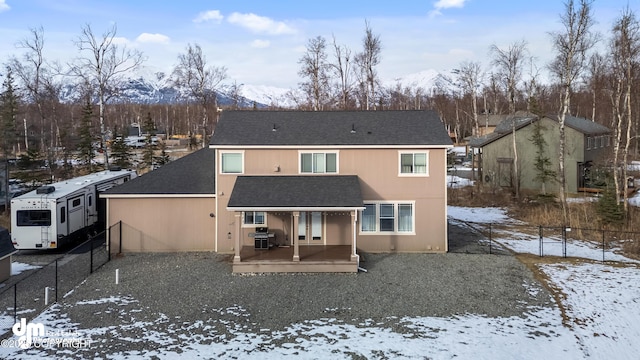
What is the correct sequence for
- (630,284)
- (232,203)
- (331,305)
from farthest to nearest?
(232,203) → (630,284) → (331,305)

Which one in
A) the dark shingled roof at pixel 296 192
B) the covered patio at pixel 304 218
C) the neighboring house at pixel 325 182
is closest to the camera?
the covered patio at pixel 304 218

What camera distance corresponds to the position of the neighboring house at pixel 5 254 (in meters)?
14.9

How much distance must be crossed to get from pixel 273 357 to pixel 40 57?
40.4 m

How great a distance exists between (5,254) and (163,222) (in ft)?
18.9

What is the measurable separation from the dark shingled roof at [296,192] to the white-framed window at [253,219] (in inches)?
57.1

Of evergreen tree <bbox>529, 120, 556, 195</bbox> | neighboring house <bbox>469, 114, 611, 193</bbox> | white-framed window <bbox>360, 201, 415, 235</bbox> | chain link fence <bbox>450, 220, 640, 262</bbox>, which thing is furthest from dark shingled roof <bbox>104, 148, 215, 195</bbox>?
evergreen tree <bbox>529, 120, 556, 195</bbox>

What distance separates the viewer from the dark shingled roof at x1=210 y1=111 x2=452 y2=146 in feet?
A: 62.7

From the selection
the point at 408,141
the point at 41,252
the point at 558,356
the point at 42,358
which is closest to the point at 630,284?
the point at 558,356

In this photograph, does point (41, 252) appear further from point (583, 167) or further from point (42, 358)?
point (583, 167)

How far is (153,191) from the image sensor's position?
753 inches

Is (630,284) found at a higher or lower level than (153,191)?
lower

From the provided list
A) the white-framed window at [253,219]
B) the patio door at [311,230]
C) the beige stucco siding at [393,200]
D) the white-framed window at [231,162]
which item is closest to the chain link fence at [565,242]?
the beige stucco siding at [393,200]

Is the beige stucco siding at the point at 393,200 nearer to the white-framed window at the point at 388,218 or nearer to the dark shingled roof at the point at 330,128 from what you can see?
the white-framed window at the point at 388,218

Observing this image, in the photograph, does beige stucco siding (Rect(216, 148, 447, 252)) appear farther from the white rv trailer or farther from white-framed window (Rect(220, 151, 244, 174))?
the white rv trailer
